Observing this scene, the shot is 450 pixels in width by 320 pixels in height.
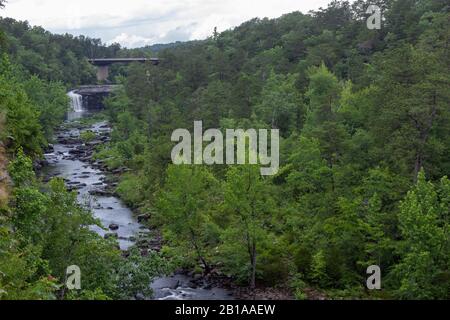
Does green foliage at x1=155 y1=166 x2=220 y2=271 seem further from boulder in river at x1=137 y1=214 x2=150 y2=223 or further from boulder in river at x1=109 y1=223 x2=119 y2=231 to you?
boulder in river at x1=137 y1=214 x2=150 y2=223

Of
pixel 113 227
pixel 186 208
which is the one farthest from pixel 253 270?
pixel 113 227

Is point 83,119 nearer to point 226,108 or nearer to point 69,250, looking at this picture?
point 226,108

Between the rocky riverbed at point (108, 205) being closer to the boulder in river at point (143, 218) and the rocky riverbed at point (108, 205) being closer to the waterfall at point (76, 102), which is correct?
the boulder in river at point (143, 218)

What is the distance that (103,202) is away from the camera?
51656 millimetres

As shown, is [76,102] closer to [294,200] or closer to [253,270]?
[294,200]

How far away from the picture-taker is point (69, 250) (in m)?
23.7

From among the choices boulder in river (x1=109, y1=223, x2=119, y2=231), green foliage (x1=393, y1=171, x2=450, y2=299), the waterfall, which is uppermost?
the waterfall

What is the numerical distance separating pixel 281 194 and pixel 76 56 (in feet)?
422

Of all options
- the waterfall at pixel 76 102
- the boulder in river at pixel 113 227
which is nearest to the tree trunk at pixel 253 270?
the boulder in river at pixel 113 227

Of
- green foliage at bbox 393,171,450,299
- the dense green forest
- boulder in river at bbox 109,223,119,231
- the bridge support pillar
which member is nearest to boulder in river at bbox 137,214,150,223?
the dense green forest

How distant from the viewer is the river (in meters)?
31.5

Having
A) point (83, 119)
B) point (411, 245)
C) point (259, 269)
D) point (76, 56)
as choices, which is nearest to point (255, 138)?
point (259, 269)

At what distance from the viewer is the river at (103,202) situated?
31484 mm

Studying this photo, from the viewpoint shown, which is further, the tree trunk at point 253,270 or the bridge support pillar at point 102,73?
the bridge support pillar at point 102,73
